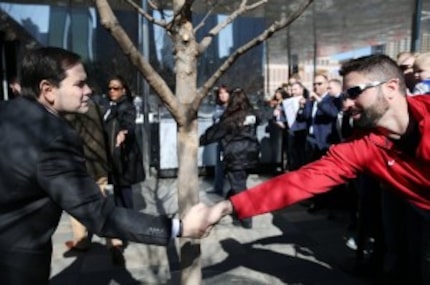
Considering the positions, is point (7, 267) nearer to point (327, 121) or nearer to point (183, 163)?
point (183, 163)

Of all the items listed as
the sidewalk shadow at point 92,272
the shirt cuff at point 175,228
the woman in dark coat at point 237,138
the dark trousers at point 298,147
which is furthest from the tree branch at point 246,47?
the dark trousers at point 298,147

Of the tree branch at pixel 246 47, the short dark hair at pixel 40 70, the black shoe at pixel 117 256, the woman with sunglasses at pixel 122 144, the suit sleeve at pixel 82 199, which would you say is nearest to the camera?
the suit sleeve at pixel 82 199

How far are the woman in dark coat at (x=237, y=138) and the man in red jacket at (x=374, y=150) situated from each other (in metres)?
2.85

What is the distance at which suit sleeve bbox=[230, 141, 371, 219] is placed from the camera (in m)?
2.60

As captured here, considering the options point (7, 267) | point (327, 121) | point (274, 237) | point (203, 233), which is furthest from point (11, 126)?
point (327, 121)

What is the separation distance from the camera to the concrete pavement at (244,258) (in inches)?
160

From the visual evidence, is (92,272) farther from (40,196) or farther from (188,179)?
(40,196)

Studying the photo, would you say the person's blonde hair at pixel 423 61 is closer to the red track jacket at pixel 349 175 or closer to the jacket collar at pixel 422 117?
the red track jacket at pixel 349 175

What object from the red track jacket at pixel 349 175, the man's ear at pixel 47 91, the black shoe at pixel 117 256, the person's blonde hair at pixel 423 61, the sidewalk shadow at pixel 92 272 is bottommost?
the sidewalk shadow at pixel 92 272

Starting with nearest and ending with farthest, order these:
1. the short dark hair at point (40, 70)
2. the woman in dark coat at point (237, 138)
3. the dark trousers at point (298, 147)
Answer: the short dark hair at point (40, 70)
the woman in dark coat at point (237, 138)
the dark trousers at point (298, 147)

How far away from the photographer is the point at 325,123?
18.8 ft

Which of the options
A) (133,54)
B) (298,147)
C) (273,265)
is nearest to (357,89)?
(133,54)

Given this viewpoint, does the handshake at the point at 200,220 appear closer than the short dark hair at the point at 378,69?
Yes

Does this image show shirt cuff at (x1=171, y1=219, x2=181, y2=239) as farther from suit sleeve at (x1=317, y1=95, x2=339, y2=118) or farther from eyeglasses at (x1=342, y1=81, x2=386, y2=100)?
suit sleeve at (x1=317, y1=95, x2=339, y2=118)
